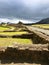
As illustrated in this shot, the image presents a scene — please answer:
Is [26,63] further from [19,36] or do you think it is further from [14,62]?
[19,36]

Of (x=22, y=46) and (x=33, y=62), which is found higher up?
(x=22, y=46)

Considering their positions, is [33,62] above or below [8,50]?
below

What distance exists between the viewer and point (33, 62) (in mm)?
9031

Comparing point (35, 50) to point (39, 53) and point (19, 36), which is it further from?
point (19, 36)

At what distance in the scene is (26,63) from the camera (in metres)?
8.77

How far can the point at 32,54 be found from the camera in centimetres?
936

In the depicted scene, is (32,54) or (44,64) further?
(32,54)

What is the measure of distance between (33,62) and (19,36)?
39.4 feet

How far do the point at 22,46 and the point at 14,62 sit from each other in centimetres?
108

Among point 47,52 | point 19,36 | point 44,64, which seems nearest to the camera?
point 44,64

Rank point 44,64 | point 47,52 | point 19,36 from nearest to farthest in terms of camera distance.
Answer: point 44,64 → point 47,52 → point 19,36

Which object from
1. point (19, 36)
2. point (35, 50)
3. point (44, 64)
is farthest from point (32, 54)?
point (19, 36)

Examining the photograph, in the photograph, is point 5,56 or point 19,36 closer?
point 5,56

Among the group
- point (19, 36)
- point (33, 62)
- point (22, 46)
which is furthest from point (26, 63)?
point (19, 36)
